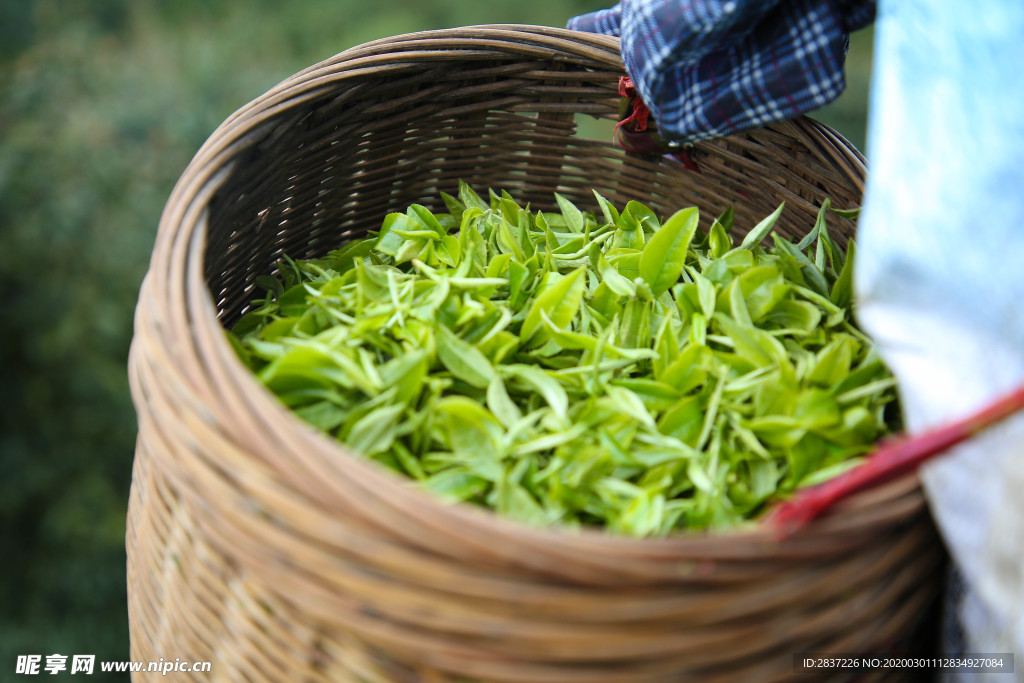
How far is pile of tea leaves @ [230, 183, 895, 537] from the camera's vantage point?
1.46 feet

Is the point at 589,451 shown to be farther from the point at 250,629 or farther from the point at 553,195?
the point at 553,195

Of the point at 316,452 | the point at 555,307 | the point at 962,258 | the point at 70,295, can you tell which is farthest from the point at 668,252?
the point at 70,295

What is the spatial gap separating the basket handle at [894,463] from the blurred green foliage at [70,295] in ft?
3.37

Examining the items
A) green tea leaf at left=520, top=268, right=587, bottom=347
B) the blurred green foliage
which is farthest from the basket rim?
the blurred green foliage

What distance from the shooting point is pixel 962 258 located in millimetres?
377

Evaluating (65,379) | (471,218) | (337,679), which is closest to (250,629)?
(337,679)

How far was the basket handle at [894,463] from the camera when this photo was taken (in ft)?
1.08

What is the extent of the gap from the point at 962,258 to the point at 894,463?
11cm

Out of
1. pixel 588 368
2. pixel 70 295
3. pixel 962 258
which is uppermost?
pixel 962 258

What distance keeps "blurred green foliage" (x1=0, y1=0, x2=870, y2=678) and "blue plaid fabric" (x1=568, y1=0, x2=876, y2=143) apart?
84 centimetres

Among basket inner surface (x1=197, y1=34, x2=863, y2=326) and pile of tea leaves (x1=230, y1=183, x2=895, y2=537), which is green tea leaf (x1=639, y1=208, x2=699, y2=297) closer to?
pile of tea leaves (x1=230, y1=183, x2=895, y2=537)

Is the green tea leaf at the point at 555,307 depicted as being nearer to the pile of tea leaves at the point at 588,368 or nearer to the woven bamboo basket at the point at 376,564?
the pile of tea leaves at the point at 588,368

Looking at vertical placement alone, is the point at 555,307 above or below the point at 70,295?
above

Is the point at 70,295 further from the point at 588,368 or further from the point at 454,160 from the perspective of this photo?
the point at 588,368
